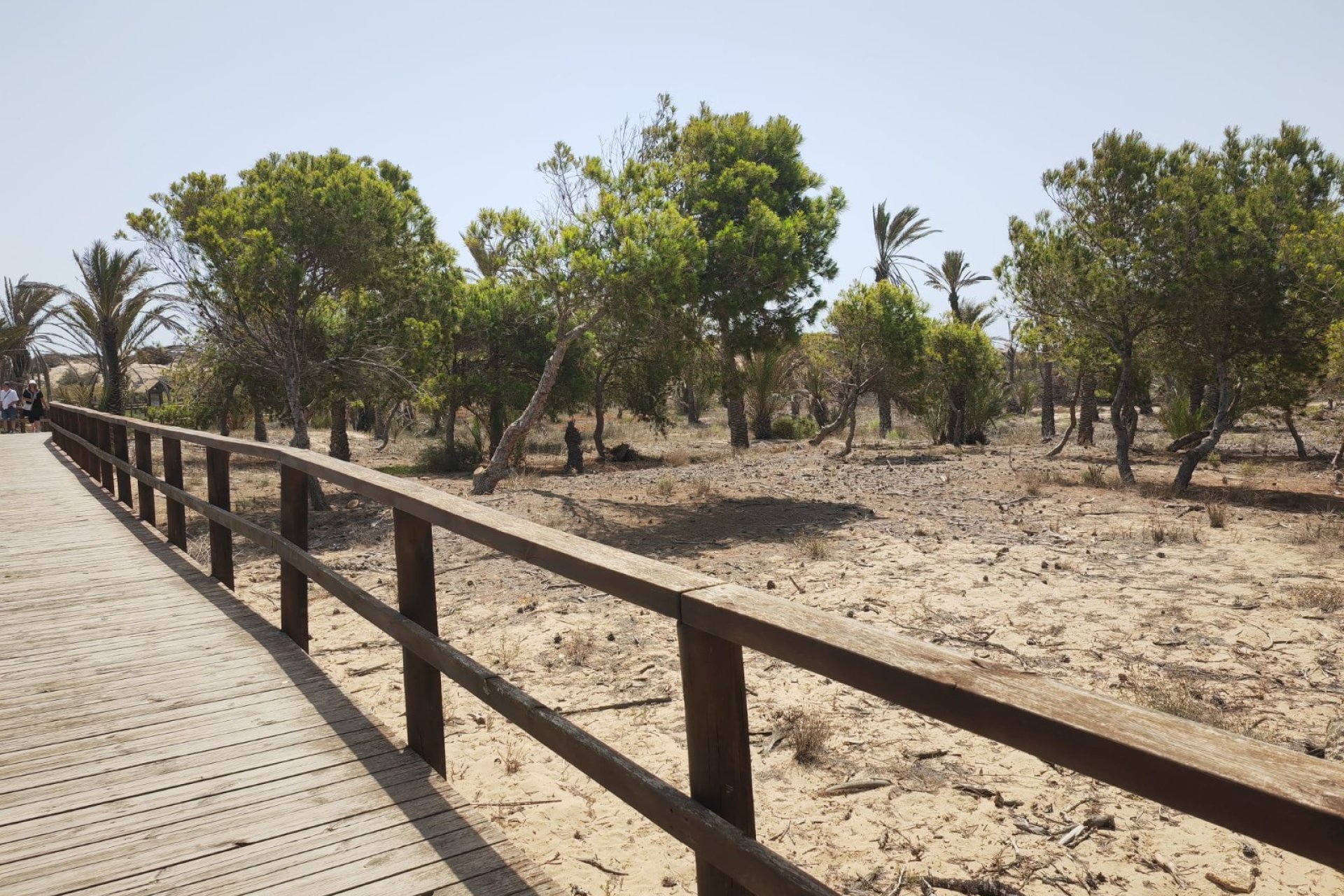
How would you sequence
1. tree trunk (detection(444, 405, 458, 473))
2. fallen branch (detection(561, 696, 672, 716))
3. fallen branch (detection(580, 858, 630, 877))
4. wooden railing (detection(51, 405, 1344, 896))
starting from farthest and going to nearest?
1. tree trunk (detection(444, 405, 458, 473))
2. fallen branch (detection(561, 696, 672, 716))
3. fallen branch (detection(580, 858, 630, 877))
4. wooden railing (detection(51, 405, 1344, 896))

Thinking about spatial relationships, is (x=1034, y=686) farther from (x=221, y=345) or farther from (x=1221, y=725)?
(x=221, y=345)

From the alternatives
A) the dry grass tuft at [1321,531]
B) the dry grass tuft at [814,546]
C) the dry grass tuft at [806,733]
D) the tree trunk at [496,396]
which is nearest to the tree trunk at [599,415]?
the tree trunk at [496,396]

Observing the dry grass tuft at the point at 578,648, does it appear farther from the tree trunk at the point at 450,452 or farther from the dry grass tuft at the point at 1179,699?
the tree trunk at the point at 450,452

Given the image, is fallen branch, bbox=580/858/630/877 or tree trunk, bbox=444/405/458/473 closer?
fallen branch, bbox=580/858/630/877

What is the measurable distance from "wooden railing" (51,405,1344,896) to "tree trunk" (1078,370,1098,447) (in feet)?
98.3

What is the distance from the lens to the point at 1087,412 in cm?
3108

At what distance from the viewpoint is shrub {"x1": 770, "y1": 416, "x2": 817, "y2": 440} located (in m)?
37.2

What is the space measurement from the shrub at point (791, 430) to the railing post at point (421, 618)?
33558 millimetres

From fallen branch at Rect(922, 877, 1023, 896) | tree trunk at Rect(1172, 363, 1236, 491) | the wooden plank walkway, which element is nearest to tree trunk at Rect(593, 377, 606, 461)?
tree trunk at Rect(1172, 363, 1236, 491)

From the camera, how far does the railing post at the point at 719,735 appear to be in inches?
84.7

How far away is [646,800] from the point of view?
234cm

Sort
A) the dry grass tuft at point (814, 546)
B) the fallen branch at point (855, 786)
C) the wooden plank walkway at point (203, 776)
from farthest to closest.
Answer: the dry grass tuft at point (814, 546) < the fallen branch at point (855, 786) < the wooden plank walkway at point (203, 776)

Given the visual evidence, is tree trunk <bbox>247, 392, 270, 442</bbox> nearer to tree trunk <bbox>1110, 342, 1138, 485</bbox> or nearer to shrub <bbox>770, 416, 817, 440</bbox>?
shrub <bbox>770, 416, 817, 440</bbox>

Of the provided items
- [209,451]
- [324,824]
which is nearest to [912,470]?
[209,451]
